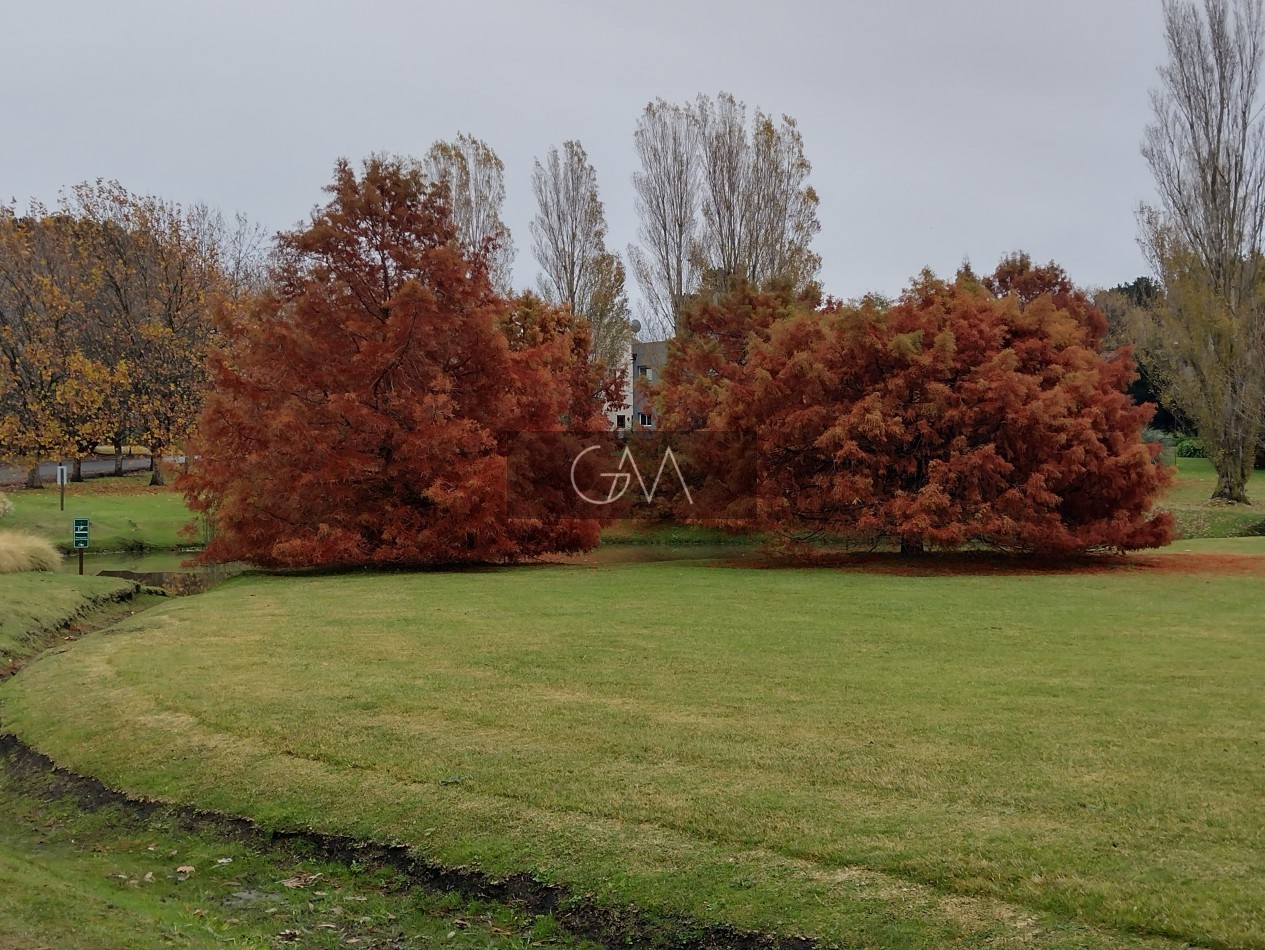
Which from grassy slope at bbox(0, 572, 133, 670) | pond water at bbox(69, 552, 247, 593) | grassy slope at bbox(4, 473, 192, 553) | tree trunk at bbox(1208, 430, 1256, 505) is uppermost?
tree trunk at bbox(1208, 430, 1256, 505)

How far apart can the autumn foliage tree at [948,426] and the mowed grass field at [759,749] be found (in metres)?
5.91

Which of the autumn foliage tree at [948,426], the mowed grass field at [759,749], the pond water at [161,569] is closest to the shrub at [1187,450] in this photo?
the autumn foliage tree at [948,426]

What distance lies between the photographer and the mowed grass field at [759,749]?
18.2ft

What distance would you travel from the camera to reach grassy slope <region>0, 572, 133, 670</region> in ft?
46.5

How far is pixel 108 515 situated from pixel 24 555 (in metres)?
10.8

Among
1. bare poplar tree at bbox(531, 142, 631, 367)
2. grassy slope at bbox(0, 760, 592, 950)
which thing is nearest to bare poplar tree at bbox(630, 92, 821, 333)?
bare poplar tree at bbox(531, 142, 631, 367)

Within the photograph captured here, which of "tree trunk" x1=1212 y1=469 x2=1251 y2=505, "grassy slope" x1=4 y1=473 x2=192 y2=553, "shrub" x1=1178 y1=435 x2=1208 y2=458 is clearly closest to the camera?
"grassy slope" x1=4 y1=473 x2=192 y2=553

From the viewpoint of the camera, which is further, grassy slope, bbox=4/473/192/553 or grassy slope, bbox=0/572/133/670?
grassy slope, bbox=4/473/192/553

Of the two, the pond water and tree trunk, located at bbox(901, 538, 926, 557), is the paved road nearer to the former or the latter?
the pond water

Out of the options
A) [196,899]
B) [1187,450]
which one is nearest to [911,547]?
[196,899]

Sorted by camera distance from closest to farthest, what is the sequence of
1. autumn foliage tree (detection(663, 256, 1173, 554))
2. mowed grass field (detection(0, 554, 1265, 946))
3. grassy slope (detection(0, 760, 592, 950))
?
grassy slope (detection(0, 760, 592, 950))
mowed grass field (detection(0, 554, 1265, 946))
autumn foliage tree (detection(663, 256, 1173, 554))

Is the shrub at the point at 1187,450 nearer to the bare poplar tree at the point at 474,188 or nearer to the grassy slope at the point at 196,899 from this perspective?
the bare poplar tree at the point at 474,188

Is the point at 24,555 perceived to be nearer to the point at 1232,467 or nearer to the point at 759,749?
the point at 759,749

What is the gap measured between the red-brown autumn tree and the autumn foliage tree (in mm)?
5027
